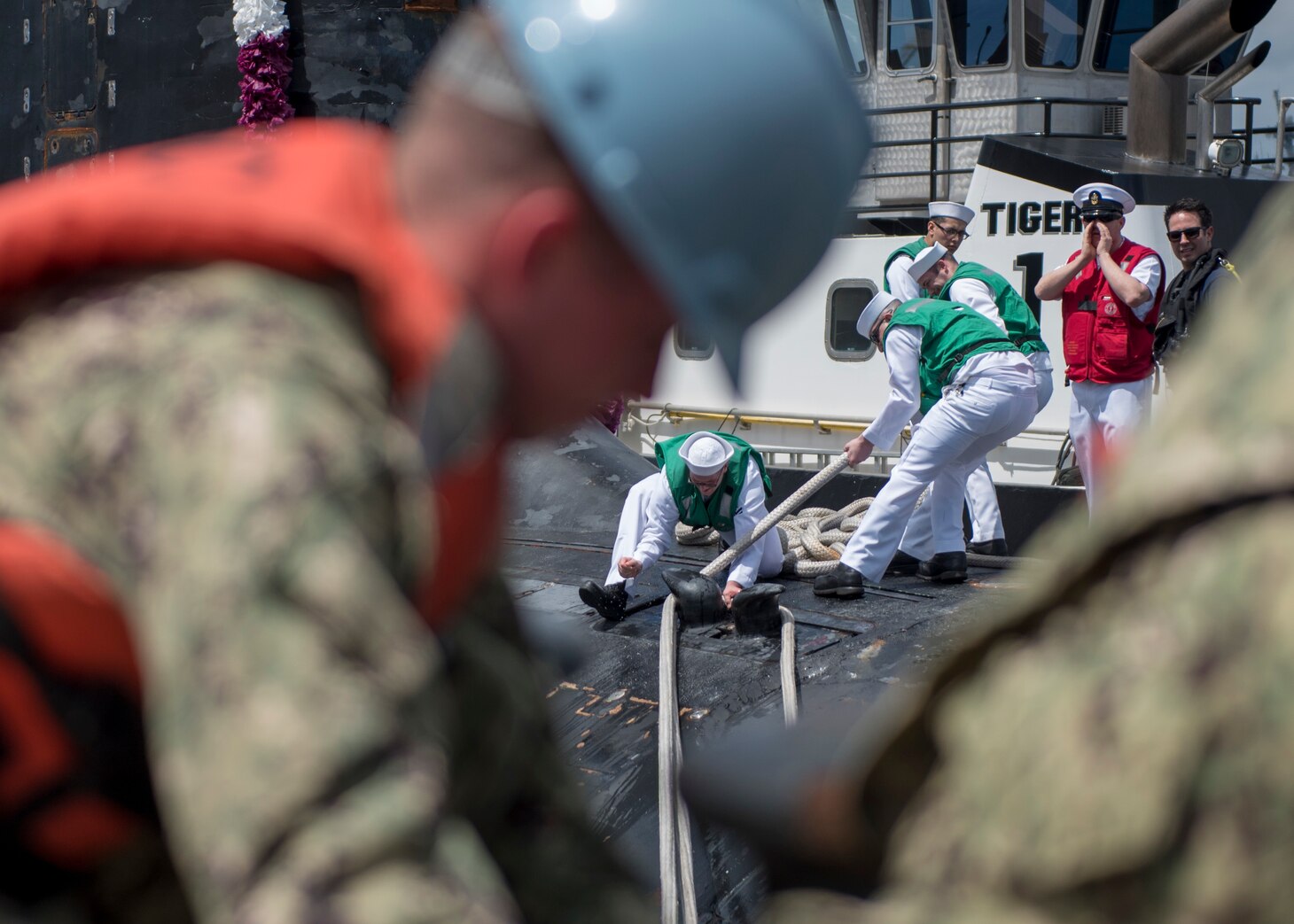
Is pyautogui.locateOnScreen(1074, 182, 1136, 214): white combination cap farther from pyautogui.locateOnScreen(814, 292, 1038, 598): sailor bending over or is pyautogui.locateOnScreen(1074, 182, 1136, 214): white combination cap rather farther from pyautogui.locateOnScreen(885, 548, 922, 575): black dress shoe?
pyautogui.locateOnScreen(885, 548, 922, 575): black dress shoe

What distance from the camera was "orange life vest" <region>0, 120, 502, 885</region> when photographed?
84cm

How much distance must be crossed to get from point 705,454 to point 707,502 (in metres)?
0.25

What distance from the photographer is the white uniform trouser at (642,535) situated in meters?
5.88

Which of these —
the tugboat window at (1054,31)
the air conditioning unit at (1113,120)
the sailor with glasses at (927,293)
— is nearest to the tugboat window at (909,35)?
the tugboat window at (1054,31)

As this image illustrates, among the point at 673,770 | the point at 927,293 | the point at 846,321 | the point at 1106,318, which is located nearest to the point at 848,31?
the point at 846,321

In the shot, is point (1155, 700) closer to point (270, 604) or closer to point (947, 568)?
point (270, 604)

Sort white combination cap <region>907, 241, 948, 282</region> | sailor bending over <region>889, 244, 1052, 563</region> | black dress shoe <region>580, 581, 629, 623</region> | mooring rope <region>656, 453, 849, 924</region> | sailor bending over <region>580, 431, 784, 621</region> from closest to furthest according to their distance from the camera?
1. mooring rope <region>656, 453, 849, 924</region>
2. black dress shoe <region>580, 581, 629, 623</region>
3. sailor bending over <region>580, 431, 784, 621</region>
4. sailor bending over <region>889, 244, 1052, 563</region>
5. white combination cap <region>907, 241, 948, 282</region>

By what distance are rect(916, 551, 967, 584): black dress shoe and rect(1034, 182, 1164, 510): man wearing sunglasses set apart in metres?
0.71

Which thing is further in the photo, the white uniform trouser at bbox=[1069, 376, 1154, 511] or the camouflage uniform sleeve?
the white uniform trouser at bbox=[1069, 376, 1154, 511]

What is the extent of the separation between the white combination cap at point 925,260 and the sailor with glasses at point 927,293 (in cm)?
3

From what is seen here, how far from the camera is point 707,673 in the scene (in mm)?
4629

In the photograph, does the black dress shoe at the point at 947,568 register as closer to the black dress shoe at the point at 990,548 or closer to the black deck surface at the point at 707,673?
the black deck surface at the point at 707,673

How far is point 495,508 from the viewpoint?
104 cm

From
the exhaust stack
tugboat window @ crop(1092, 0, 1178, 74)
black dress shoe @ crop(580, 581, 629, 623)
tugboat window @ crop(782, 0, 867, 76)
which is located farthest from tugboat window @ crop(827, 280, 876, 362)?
black dress shoe @ crop(580, 581, 629, 623)
